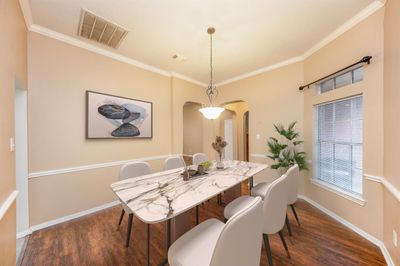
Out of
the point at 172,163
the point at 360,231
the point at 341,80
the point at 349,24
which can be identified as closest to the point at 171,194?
the point at 172,163

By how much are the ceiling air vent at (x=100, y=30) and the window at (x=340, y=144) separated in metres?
3.42

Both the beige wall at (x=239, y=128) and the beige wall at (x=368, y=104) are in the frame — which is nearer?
the beige wall at (x=368, y=104)

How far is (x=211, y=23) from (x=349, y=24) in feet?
6.16

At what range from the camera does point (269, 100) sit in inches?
142

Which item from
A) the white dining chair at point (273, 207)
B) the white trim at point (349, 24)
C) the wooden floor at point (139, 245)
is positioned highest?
the white trim at point (349, 24)

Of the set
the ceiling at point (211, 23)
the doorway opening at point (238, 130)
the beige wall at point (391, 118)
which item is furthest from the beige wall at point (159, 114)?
the doorway opening at point (238, 130)

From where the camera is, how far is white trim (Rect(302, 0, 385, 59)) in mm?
1835

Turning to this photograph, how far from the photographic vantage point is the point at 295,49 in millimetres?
2824

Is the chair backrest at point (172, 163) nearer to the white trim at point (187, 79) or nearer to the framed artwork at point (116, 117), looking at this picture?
the framed artwork at point (116, 117)

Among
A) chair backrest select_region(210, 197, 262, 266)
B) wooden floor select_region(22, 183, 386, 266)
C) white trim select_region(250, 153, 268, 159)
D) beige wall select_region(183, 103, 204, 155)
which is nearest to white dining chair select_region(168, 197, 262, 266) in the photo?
chair backrest select_region(210, 197, 262, 266)

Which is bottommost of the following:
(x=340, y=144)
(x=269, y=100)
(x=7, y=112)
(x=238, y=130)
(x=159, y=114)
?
(x=340, y=144)

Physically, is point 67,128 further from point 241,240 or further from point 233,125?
point 233,125

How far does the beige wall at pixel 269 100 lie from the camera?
3208 mm

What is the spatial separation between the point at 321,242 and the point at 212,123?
3.62m
